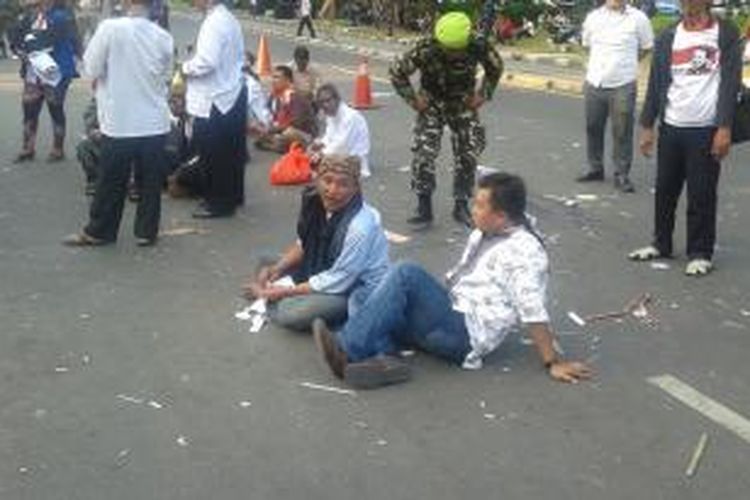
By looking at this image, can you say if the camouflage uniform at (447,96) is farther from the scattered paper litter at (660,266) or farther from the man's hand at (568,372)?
the man's hand at (568,372)

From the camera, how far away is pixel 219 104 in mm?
9820

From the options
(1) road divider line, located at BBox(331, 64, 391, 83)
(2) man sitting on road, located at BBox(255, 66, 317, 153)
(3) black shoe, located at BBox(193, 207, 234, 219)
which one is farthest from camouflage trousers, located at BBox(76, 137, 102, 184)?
(1) road divider line, located at BBox(331, 64, 391, 83)

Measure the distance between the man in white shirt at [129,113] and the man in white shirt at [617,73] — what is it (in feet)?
13.9

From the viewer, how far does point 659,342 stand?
Result: 268 inches

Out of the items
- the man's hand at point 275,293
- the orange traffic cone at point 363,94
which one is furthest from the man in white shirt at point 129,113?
the orange traffic cone at point 363,94

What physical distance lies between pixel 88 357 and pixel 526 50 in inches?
846

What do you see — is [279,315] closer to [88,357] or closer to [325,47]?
[88,357]

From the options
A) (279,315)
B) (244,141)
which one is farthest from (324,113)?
(279,315)

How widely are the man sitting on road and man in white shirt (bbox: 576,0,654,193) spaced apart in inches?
123

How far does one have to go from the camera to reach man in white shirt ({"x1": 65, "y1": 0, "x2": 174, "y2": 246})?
880cm

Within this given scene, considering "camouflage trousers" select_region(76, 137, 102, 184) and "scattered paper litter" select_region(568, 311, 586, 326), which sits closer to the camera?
"scattered paper litter" select_region(568, 311, 586, 326)

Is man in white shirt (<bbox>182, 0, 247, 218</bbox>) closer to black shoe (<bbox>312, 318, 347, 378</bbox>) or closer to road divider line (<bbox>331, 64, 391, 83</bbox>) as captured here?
black shoe (<bbox>312, 318, 347, 378</bbox>)

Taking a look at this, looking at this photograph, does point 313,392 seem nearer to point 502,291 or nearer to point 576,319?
point 502,291

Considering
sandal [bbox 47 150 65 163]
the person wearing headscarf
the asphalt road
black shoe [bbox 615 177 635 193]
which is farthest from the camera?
sandal [bbox 47 150 65 163]
